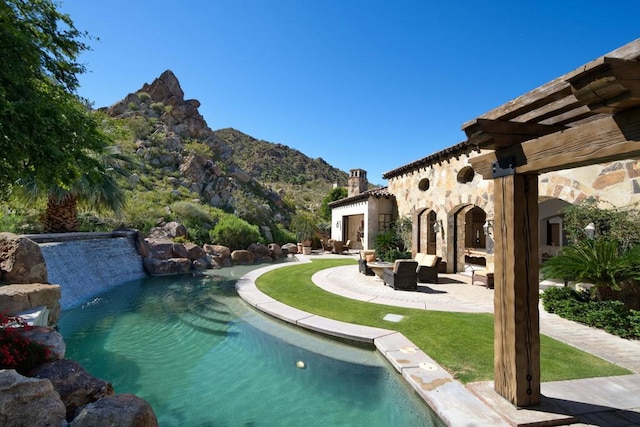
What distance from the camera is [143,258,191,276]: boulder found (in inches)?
566

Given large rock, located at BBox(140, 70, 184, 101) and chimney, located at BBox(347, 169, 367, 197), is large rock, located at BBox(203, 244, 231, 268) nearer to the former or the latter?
chimney, located at BBox(347, 169, 367, 197)

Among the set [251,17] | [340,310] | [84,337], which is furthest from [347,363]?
[251,17]

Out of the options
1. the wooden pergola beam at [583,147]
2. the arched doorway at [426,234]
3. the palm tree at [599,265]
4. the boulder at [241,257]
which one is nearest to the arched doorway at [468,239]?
the arched doorway at [426,234]

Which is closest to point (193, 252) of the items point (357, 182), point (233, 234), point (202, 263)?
point (202, 263)

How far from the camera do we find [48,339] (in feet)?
14.6

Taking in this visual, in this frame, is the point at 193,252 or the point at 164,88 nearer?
the point at 193,252

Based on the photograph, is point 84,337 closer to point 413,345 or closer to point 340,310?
point 340,310

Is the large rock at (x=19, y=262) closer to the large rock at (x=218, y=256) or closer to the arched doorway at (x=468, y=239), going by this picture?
the large rock at (x=218, y=256)

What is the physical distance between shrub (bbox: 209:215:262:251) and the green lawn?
1075cm

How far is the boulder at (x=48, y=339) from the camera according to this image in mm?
4211

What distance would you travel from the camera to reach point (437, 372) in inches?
176

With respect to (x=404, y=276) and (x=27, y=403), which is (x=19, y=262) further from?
(x=404, y=276)

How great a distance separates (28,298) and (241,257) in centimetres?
1281

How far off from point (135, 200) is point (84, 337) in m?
17.4
